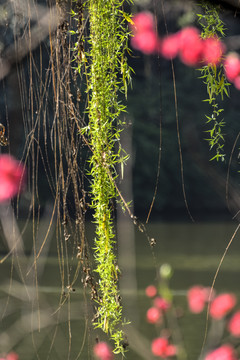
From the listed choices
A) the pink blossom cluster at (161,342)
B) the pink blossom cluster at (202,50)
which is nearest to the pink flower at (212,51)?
the pink blossom cluster at (202,50)

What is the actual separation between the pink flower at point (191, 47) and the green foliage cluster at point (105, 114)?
156 millimetres

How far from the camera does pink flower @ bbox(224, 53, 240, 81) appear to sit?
1320 mm

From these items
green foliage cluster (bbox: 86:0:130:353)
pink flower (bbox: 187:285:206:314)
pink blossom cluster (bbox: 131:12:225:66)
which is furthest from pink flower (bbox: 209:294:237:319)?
pink blossom cluster (bbox: 131:12:225:66)

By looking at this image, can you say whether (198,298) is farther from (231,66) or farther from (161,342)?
(231,66)

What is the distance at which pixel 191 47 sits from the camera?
143cm

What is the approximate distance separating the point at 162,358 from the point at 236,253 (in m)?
4.26

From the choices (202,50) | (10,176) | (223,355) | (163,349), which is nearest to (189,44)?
(202,50)

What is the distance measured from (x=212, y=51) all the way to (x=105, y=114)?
0.76 feet

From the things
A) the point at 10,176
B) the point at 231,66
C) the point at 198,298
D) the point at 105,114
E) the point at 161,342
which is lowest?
the point at 161,342

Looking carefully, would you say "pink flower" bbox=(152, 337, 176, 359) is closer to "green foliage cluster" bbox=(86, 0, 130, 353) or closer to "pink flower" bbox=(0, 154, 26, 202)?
"green foliage cluster" bbox=(86, 0, 130, 353)

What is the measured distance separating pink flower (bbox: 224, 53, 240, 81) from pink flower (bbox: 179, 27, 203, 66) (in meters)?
0.05

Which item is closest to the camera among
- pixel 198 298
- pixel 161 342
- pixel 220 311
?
pixel 220 311

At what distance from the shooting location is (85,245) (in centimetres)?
120

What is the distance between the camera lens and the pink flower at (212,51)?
1.27 meters
